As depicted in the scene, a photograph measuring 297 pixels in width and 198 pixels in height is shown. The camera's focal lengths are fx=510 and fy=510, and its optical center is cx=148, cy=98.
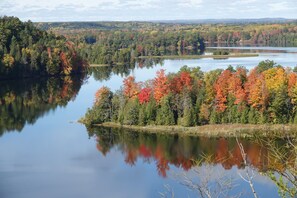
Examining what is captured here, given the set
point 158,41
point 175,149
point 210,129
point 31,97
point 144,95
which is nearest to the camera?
point 175,149

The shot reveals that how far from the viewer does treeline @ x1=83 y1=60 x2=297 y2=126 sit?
2767cm

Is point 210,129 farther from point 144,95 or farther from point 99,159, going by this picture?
point 99,159

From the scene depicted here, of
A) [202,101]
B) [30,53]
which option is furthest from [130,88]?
[30,53]

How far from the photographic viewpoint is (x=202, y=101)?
94.2 ft

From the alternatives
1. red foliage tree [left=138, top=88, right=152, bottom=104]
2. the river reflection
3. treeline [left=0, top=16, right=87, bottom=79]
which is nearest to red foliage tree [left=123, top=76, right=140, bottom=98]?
red foliage tree [left=138, top=88, right=152, bottom=104]

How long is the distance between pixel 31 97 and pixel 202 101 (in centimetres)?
1673

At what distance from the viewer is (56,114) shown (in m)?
33.1

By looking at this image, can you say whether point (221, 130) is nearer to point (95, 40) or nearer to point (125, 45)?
point (125, 45)

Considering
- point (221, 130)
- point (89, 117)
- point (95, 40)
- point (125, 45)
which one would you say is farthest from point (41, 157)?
point (95, 40)

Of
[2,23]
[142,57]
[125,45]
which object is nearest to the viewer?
[2,23]

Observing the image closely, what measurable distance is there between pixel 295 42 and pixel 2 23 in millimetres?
60038

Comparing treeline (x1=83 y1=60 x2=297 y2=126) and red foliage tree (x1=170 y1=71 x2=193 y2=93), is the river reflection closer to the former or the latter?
treeline (x1=83 y1=60 x2=297 y2=126)

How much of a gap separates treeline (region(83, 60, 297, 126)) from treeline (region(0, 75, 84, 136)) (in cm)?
460

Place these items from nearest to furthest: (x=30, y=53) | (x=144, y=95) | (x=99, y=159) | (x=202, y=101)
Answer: (x=99, y=159) → (x=202, y=101) → (x=144, y=95) → (x=30, y=53)
